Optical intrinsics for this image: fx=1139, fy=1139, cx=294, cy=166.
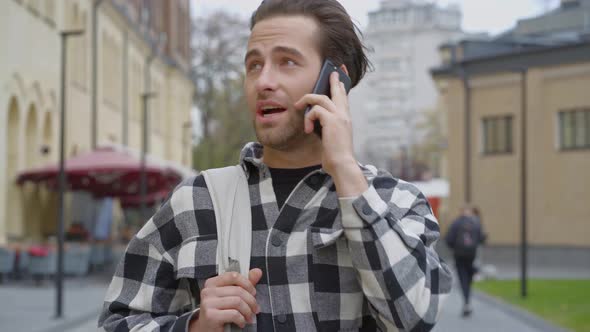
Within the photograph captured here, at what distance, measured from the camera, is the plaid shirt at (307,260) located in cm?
271

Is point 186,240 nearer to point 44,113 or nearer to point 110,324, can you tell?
point 110,324

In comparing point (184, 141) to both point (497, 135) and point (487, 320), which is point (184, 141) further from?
point (487, 320)

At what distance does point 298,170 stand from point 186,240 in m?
0.35

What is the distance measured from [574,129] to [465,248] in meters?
24.1

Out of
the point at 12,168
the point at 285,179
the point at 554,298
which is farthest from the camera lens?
the point at 12,168

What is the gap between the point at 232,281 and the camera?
275cm

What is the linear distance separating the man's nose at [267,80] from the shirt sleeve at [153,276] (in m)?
0.35

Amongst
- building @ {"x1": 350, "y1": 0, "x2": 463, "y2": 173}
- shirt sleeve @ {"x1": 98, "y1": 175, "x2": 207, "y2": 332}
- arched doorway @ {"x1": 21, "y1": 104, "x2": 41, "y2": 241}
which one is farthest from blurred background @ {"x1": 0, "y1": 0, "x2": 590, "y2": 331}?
building @ {"x1": 350, "y1": 0, "x2": 463, "y2": 173}

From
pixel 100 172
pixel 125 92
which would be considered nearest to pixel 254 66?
pixel 100 172

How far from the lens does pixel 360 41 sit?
3166mm

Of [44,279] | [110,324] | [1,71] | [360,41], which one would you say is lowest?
[44,279]

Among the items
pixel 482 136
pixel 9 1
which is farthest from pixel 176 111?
pixel 9 1

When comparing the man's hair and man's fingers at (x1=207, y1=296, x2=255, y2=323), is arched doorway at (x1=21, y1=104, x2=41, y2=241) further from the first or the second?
man's fingers at (x1=207, y1=296, x2=255, y2=323)

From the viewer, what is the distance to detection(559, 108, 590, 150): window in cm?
4095
